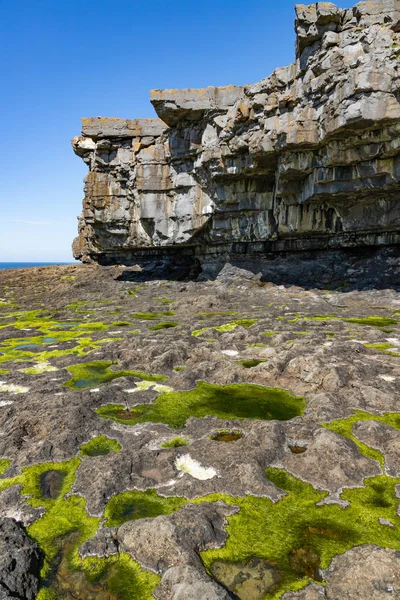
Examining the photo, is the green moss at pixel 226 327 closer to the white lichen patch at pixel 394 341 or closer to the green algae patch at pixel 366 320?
the green algae patch at pixel 366 320

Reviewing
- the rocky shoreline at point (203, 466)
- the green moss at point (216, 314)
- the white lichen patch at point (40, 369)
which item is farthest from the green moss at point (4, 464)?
the green moss at point (216, 314)

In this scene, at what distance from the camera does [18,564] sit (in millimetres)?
5902

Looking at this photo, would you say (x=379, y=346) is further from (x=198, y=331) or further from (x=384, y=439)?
(x=198, y=331)

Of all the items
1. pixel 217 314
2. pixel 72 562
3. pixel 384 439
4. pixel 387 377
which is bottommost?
pixel 72 562

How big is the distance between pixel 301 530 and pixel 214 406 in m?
5.74

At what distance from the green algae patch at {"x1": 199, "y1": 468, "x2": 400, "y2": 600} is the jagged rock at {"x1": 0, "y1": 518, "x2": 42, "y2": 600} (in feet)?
9.08

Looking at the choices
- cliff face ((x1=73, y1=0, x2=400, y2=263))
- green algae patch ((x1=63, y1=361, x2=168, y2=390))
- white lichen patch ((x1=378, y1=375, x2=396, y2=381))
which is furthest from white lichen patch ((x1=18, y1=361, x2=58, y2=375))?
cliff face ((x1=73, y1=0, x2=400, y2=263))

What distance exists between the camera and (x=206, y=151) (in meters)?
39.8

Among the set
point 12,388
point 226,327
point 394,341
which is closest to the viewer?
point 12,388

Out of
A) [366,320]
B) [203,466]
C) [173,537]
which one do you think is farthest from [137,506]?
[366,320]

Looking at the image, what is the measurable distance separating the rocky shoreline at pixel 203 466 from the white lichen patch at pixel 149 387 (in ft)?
0.25

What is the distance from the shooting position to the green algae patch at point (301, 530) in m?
6.16

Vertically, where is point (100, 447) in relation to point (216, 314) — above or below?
below

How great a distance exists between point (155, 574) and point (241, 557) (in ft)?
4.79
